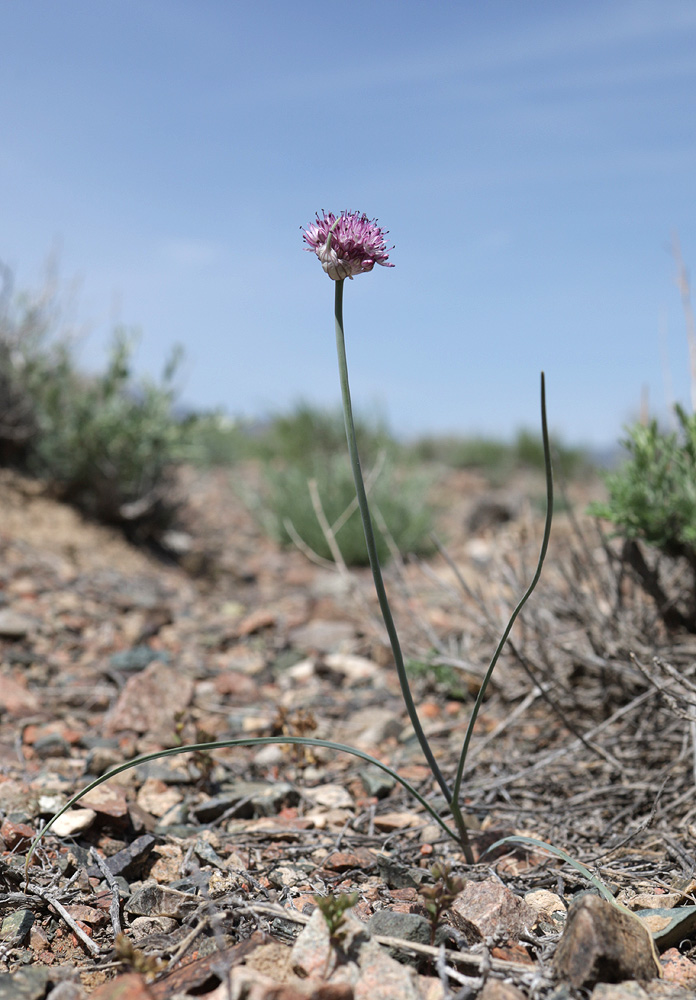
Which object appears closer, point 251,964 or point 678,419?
point 251,964

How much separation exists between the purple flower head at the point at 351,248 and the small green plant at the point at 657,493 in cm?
142

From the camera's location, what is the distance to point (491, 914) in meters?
1.62

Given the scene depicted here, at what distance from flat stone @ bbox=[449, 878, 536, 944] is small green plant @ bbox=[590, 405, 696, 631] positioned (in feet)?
4.51

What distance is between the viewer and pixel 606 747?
258cm

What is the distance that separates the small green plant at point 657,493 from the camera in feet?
8.67

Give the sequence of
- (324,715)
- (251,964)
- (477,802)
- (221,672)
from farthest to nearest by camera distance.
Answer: (221,672), (324,715), (477,802), (251,964)

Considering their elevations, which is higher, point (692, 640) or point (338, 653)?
point (692, 640)

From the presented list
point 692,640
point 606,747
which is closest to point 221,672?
point 606,747

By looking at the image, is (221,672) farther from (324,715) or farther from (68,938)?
(68,938)

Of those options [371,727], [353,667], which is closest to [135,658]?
[353,667]

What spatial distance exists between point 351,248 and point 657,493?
154 cm

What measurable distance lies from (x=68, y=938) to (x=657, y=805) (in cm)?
151

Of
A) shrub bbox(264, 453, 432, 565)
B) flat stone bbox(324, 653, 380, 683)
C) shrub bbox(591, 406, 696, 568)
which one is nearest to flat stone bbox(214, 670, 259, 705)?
flat stone bbox(324, 653, 380, 683)

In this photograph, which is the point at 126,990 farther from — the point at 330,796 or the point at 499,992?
the point at 330,796
